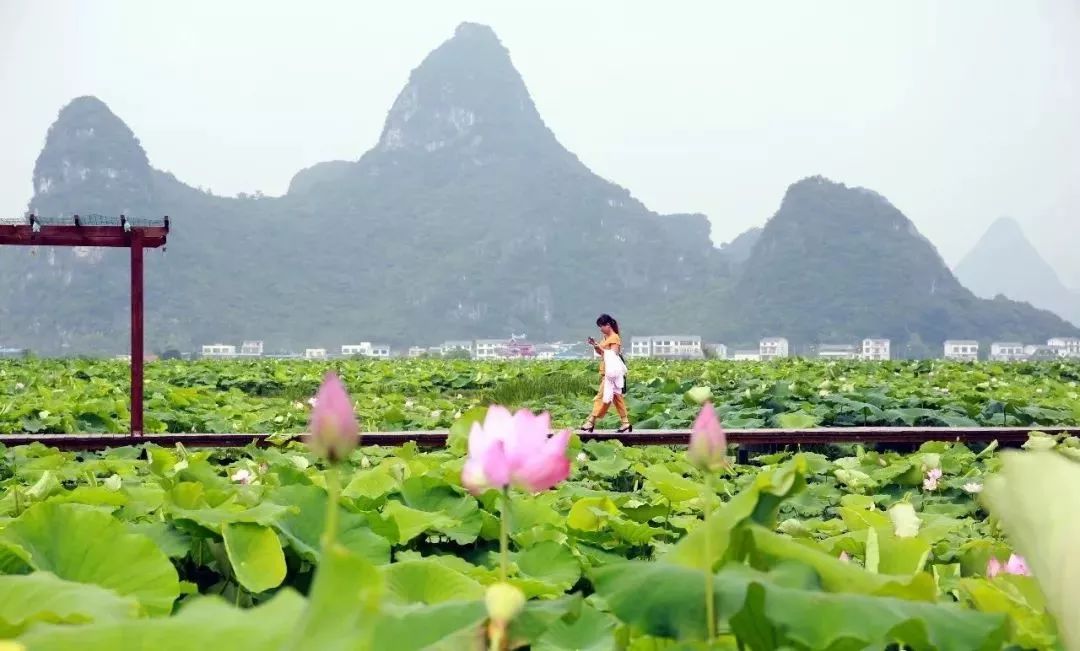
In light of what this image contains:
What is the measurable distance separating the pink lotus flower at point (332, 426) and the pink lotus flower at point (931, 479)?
2703 mm

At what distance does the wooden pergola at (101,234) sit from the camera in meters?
4.42

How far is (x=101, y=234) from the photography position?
4453 mm

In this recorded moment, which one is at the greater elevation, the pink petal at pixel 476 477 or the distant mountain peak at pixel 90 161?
the distant mountain peak at pixel 90 161

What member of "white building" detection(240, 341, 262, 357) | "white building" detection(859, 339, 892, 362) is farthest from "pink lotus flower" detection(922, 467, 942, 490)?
"white building" detection(859, 339, 892, 362)

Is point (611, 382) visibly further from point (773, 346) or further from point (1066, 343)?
point (1066, 343)

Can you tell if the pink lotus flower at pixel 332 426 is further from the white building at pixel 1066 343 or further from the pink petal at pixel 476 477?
the white building at pixel 1066 343

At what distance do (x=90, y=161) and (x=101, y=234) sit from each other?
75.2m

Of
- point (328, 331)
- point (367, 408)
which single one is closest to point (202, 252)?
point (328, 331)

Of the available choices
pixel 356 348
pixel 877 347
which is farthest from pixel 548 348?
pixel 877 347

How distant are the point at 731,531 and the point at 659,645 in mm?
100

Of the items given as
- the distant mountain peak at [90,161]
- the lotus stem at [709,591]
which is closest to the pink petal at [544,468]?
the lotus stem at [709,591]

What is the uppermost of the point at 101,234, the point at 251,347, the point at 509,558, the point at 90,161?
the point at 90,161

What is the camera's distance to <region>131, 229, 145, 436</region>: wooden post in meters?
4.43

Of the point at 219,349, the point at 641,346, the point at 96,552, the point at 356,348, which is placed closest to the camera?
the point at 96,552
